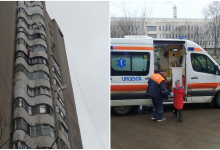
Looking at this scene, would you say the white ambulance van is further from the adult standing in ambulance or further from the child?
the child

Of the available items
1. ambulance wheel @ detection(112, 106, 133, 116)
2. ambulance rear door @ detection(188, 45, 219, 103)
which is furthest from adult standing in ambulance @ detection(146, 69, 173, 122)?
ambulance rear door @ detection(188, 45, 219, 103)

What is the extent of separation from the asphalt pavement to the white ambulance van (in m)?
0.40

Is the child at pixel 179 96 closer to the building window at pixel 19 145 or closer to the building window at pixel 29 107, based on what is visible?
the building window at pixel 19 145

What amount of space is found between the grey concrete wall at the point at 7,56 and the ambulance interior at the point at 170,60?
4507mm

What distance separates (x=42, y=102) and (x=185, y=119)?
5338mm

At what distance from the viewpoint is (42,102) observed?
8.27 metres

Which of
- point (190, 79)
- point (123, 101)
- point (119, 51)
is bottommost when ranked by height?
point (123, 101)

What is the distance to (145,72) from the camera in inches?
227

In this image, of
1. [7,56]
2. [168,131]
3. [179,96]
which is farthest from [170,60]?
[7,56]

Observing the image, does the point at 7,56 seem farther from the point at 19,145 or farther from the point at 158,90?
the point at 158,90

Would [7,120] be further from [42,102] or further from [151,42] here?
[151,42]

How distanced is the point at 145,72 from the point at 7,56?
16.8ft

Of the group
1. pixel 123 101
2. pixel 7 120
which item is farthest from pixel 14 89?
pixel 123 101

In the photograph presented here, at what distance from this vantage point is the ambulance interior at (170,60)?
6.36m
